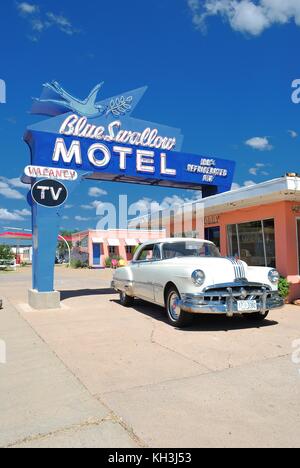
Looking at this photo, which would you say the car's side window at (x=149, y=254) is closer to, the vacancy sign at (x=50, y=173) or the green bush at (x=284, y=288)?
the vacancy sign at (x=50, y=173)

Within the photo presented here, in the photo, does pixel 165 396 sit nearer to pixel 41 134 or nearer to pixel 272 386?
pixel 272 386

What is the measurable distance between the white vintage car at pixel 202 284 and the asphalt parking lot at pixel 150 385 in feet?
1.38

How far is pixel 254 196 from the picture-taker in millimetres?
10156

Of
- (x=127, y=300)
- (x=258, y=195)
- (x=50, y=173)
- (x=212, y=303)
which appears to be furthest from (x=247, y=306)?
(x=50, y=173)

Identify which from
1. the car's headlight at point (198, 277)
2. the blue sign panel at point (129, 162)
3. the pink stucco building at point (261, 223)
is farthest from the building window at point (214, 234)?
the car's headlight at point (198, 277)

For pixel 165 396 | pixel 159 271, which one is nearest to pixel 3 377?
pixel 165 396

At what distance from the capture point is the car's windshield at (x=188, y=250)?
8.16 metres

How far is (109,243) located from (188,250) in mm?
33320

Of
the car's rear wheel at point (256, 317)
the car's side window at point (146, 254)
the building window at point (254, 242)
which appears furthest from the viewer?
the building window at point (254, 242)

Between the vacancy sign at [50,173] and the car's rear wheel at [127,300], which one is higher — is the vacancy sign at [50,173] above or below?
above

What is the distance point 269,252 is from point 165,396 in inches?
320

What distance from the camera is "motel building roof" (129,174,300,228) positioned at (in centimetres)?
920

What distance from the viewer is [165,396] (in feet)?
12.5

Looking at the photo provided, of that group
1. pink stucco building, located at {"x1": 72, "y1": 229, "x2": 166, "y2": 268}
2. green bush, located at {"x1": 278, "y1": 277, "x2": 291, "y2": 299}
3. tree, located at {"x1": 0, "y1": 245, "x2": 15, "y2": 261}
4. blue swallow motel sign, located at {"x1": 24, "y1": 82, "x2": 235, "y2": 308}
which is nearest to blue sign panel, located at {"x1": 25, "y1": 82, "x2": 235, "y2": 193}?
blue swallow motel sign, located at {"x1": 24, "y1": 82, "x2": 235, "y2": 308}
